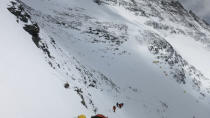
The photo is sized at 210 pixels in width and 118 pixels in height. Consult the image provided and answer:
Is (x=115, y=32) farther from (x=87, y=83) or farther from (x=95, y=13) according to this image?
(x=87, y=83)

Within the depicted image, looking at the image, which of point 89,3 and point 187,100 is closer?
point 187,100

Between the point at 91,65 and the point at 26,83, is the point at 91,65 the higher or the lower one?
the lower one

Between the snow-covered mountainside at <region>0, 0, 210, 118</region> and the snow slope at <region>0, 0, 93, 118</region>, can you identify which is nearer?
the snow slope at <region>0, 0, 93, 118</region>

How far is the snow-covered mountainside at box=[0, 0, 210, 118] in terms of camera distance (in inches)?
291

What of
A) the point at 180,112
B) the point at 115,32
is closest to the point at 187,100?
the point at 180,112

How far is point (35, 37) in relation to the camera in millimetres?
11133

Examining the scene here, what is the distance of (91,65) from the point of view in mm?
19812

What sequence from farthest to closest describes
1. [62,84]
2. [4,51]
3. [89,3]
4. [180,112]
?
1. [89,3]
2. [180,112]
3. [62,84]
4. [4,51]

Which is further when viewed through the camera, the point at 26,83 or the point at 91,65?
the point at 91,65

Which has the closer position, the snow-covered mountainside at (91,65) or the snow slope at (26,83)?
the snow slope at (26,83)

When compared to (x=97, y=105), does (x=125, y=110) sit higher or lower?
lower

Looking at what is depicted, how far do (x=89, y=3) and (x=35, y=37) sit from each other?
94.7ft

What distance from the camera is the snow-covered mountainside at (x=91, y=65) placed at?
7.40 metres

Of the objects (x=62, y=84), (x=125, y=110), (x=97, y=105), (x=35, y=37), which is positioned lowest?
(x=125, y=110)
